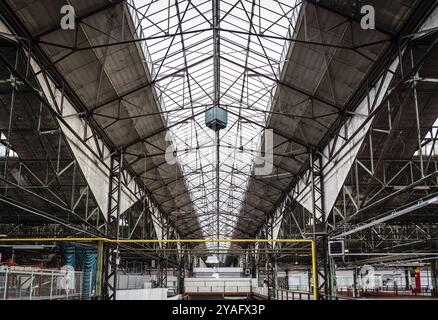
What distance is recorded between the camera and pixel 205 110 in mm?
28922

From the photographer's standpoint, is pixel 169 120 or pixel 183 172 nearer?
pixel 169 120

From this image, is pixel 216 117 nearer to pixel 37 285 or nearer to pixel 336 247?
pixel 336 247

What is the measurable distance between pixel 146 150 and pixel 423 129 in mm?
18194

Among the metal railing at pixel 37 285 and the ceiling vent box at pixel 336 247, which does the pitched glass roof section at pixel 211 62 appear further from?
the metal railing at pixel 37 285

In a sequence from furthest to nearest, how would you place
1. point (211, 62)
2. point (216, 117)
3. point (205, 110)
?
point (205, 110) < point (216, 117) < point (211, 62)

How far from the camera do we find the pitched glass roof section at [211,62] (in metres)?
19.4

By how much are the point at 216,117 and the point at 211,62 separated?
138 inches

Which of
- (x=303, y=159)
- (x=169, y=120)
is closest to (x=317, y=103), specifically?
(x=303, y=159)

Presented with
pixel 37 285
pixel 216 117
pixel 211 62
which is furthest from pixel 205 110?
pixel 37 285

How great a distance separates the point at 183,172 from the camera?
127 ft

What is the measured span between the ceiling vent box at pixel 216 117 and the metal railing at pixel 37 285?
1153cm

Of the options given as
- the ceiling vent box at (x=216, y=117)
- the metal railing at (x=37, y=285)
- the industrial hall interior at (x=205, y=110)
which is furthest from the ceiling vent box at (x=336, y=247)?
the metal railing at (x=37, y=285)
